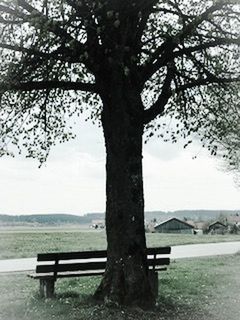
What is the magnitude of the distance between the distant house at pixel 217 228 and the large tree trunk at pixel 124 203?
46.2 m

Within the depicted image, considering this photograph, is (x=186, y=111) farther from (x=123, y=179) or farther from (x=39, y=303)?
(x=39, y=303)

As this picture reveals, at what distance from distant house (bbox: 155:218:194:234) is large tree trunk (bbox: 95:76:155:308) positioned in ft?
172

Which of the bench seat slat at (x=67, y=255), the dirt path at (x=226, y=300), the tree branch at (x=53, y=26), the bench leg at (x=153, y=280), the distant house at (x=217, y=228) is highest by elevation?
the tree branch at (x=53, y=26)

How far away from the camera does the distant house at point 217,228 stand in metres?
58.0

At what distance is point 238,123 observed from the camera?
608 inches

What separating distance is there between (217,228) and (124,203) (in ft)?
162

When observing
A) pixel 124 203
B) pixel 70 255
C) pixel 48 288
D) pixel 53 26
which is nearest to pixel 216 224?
pixel 70 255

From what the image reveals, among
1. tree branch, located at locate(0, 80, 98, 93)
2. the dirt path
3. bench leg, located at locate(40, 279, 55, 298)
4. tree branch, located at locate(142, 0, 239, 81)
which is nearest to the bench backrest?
bench leg, located at locate(40, 279, 55, 298)

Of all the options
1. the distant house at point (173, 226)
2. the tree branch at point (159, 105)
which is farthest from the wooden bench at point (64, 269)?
the distant house at point (173, 226)

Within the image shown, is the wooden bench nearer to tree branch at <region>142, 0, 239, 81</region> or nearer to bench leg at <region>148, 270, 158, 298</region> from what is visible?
bench leg at <region>148, 270, 158, 298</region>

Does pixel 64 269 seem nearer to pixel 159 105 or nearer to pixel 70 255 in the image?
pixel 70 255

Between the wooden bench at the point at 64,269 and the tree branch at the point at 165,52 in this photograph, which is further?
the wooden bench at the point at 64,269

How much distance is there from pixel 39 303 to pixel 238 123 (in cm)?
668

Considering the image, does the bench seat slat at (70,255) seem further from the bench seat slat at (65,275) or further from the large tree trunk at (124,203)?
the large tree trunk at (124,203)
